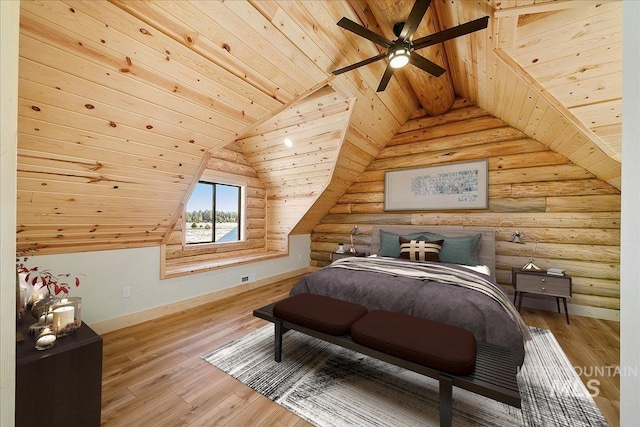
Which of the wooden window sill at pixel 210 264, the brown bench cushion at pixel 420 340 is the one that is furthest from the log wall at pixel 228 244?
the brown bench cushion at pixel 420 340

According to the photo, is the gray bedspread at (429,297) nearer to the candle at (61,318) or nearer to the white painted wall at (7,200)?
the candle at (61,318)

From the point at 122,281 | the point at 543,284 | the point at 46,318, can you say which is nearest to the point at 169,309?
the point at 122,281

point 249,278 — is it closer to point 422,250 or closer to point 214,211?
point 214,211

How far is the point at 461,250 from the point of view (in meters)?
3.31

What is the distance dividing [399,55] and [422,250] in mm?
2377

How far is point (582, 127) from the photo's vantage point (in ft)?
6.93

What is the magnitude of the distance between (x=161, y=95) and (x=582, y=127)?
3.35m

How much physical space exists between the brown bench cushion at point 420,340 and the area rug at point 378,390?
0.39 metres

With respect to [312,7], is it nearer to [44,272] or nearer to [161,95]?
[161,95]

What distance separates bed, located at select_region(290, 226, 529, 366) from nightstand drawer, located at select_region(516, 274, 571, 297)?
420mm

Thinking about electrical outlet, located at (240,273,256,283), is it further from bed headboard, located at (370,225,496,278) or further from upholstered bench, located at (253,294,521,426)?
bed headboard, located at (370,225,496,278)

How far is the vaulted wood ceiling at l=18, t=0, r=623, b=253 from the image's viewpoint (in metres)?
1.47

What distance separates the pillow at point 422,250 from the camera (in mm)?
3367

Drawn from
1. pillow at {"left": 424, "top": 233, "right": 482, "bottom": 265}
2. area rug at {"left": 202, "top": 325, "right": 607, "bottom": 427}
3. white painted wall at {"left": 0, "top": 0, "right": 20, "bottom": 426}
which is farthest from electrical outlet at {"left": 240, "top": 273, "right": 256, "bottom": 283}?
white painted wall at {"left": 0, "top": 0, "right": 20, "bottom": 426}
